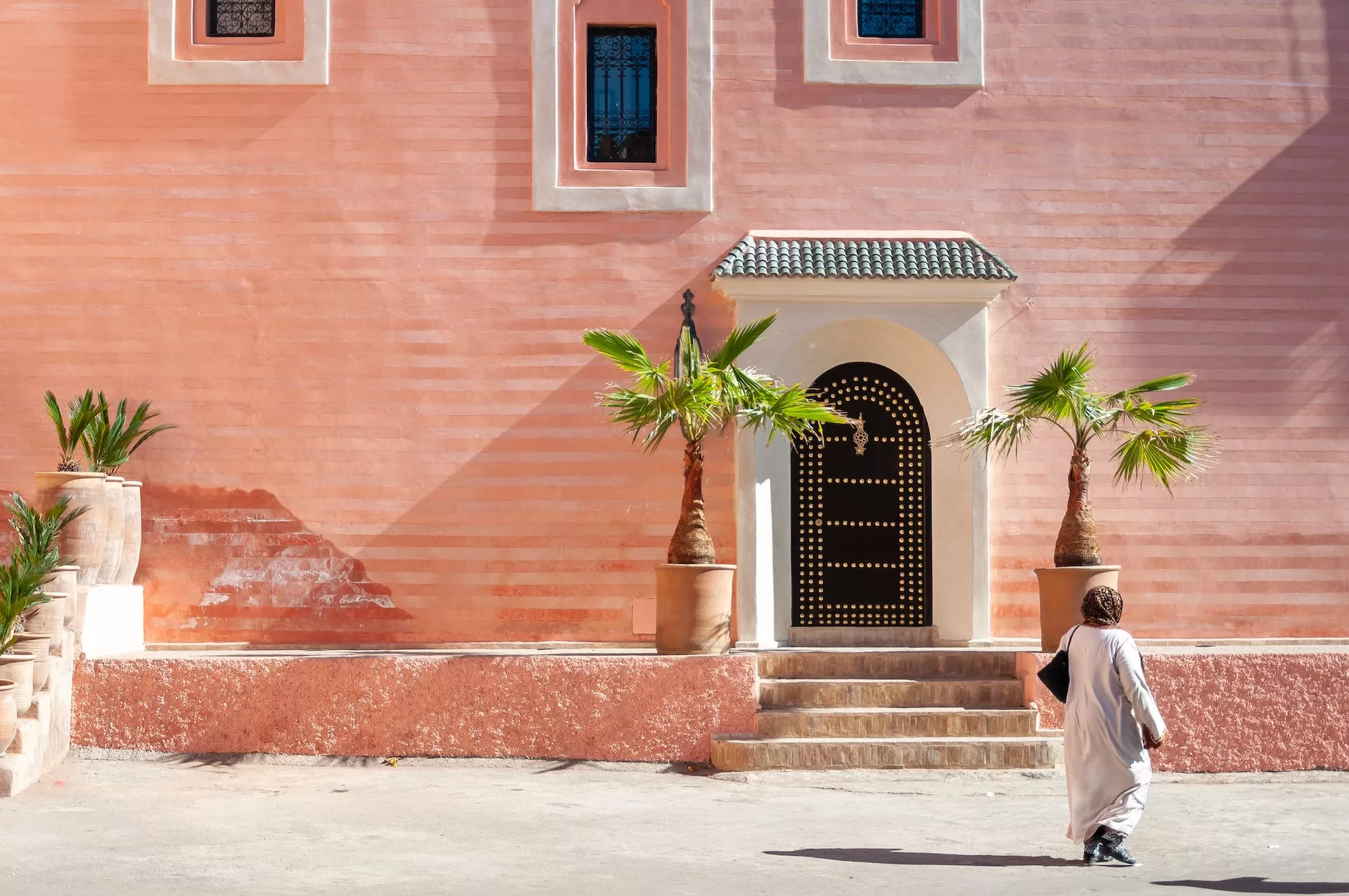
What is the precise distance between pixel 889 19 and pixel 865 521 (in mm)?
4287

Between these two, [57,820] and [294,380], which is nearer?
[57,820]

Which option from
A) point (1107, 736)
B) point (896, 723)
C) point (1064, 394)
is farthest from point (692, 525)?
point (1107, 736)

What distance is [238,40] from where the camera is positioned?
40.7 ft

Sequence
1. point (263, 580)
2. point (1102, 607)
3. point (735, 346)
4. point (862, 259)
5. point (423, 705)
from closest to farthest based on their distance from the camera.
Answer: point (1102, 607)
point (423, 705)
point (735, 346)
point (862, 259)
point (263, 580)

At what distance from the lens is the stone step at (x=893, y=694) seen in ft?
34.3

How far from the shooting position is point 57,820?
320 inches

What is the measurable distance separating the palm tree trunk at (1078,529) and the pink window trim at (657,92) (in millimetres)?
4069

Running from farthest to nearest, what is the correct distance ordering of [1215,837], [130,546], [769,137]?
[769,137]
[130,546]
[1215,837]

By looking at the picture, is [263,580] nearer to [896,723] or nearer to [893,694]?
Result: [893,694]

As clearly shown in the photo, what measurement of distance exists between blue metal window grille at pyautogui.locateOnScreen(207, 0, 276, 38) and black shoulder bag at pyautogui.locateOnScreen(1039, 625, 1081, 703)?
8608mm

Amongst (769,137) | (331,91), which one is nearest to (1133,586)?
(769,137)

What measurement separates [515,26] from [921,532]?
5.44 metres

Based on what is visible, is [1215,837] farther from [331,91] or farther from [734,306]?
[331,91]

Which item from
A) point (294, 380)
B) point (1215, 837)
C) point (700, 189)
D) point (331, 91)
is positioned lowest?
point (1215, 837)
